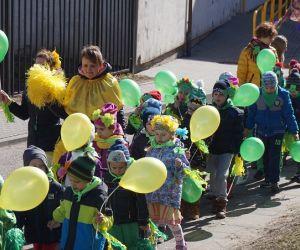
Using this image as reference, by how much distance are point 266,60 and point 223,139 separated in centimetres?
157

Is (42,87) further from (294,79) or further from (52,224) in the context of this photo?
(294,79)

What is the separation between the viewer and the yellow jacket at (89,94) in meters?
8.91

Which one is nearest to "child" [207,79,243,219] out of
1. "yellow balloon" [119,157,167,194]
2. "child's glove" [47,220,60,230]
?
"child's glove" [47,220,60,230]

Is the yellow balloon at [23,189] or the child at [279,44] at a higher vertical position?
the yellow balloon at [23,189]

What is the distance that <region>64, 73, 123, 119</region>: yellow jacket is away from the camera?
891cm

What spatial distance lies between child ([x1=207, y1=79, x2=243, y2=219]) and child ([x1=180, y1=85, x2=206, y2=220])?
21cm

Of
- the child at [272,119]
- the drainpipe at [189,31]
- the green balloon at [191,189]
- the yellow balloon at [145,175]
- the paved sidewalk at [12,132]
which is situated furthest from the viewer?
the drainpipe at [189,31]

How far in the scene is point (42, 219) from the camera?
7.41 m

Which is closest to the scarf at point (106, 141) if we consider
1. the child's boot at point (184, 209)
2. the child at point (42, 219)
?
the child at point (42, 219)

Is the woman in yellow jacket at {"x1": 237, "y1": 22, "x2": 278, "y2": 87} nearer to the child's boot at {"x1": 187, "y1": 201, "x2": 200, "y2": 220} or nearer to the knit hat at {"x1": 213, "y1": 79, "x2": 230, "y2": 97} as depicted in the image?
the knit hat at {"x1": 213, "y1": 79, "x2": 230, "y2": 97}

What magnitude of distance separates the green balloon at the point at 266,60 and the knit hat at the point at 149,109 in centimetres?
224

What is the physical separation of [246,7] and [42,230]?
65.0ft

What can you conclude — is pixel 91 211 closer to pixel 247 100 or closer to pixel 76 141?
pixel 76 141

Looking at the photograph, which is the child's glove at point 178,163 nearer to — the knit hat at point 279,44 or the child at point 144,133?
the child at point 144,133
